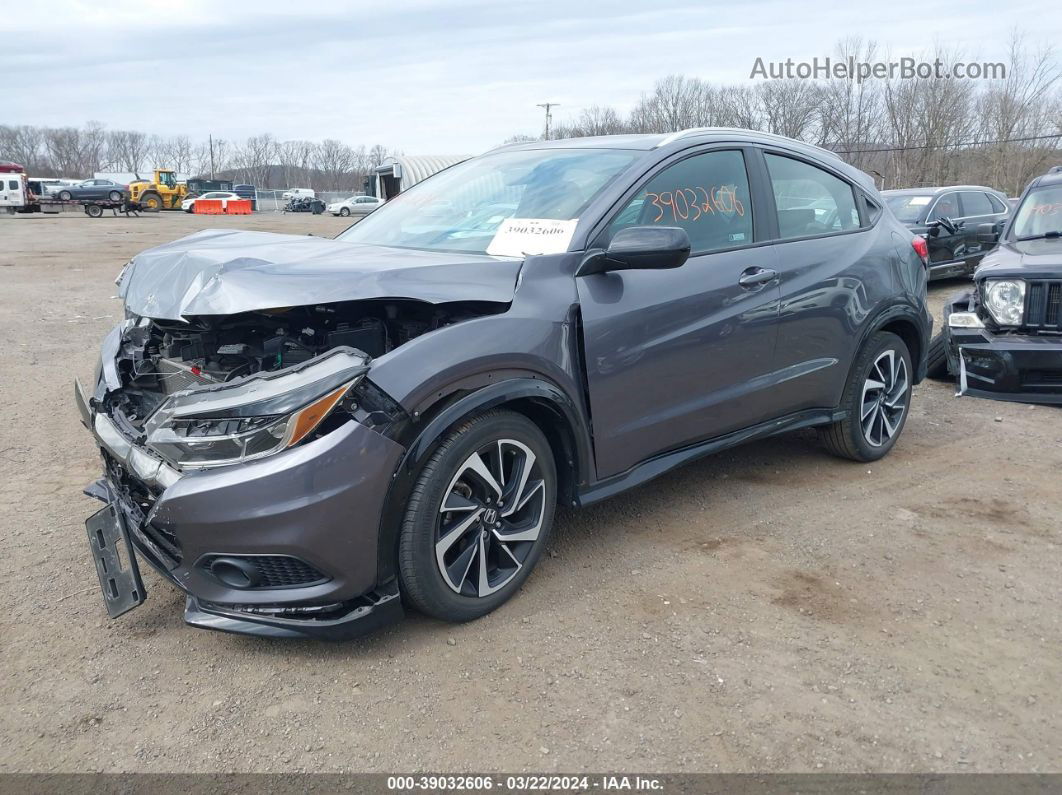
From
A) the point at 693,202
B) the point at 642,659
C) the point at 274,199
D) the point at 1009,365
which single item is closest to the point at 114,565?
the point at 642,659

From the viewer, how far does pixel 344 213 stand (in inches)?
2188

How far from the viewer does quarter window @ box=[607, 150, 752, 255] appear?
11.6 feet

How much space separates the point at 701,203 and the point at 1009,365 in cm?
343

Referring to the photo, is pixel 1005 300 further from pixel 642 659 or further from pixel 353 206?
pixel 353 206

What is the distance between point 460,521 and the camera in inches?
114

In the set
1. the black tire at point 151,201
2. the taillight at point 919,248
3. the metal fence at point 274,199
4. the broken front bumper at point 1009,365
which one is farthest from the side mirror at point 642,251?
the metal fence at point 274,199

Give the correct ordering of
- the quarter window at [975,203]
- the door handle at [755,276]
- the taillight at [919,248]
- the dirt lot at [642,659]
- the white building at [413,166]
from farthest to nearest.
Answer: the white building at [413,166] < the quarter window at [975,203] < the taillight at [919,248] < the door handle at [755,276] < the dirt lot at [642,659]

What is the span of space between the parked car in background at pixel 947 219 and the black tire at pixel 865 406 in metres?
7.96

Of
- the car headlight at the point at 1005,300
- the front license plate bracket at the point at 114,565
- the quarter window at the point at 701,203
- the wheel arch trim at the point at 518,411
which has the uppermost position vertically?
the quarter window at the point at 701,203

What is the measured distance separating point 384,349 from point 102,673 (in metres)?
1.45

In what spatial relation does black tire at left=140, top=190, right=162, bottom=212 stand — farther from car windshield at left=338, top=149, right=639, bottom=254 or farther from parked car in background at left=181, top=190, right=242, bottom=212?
car windshield at left=338, top=149, right=639, bottom=254

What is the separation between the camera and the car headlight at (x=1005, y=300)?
587cm

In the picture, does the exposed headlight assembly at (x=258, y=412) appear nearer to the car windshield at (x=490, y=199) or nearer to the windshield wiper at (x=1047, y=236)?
the car windshield at (x=490, y=199)

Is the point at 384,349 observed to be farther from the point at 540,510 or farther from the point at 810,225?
the point at 810,225
